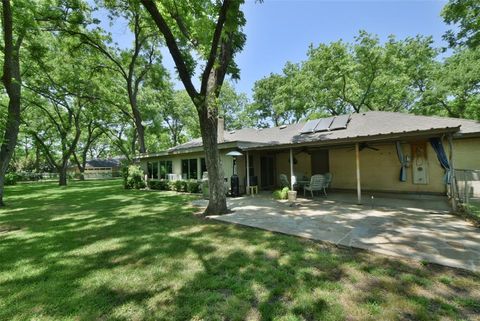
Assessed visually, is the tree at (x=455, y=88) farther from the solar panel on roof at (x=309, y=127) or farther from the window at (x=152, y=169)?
the window at (x=152, y=169)

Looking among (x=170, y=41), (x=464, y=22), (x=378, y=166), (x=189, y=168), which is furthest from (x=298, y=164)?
(x=170, y=41)

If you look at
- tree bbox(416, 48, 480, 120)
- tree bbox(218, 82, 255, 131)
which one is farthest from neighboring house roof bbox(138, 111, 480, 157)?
tree bbox(218, 82, 255, 131)

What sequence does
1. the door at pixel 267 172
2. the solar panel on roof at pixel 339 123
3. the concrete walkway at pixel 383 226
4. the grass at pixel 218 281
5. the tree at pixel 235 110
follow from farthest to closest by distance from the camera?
1. the tree at pixel 235 110
2. the door at pixel 267 172
3. the solar panel on roof at pixel 339 123
4. the concrete walkway at pixel 383 226
5. the grass at pixel 218 281

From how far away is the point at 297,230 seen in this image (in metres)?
5.23

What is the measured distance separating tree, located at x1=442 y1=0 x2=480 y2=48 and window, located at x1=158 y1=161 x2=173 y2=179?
15543mm

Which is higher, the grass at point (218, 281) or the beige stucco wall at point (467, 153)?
the beige stucco wall at point (467, 153)

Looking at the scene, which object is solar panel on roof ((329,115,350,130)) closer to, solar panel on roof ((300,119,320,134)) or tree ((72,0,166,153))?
solar panel on roof ((300,119,320,134))

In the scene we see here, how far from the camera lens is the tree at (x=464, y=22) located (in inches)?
311

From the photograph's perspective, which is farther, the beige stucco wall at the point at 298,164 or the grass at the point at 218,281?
the beige stucco wall at the point at 298,164

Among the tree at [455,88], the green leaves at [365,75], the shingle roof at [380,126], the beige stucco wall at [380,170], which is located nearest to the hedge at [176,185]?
the shingle roof at [380,126]

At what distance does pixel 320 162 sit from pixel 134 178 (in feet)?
41.8

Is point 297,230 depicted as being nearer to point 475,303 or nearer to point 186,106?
point 475,303

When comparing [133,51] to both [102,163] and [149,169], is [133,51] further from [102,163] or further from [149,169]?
[102,163]

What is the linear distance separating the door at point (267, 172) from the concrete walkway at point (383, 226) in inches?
199
